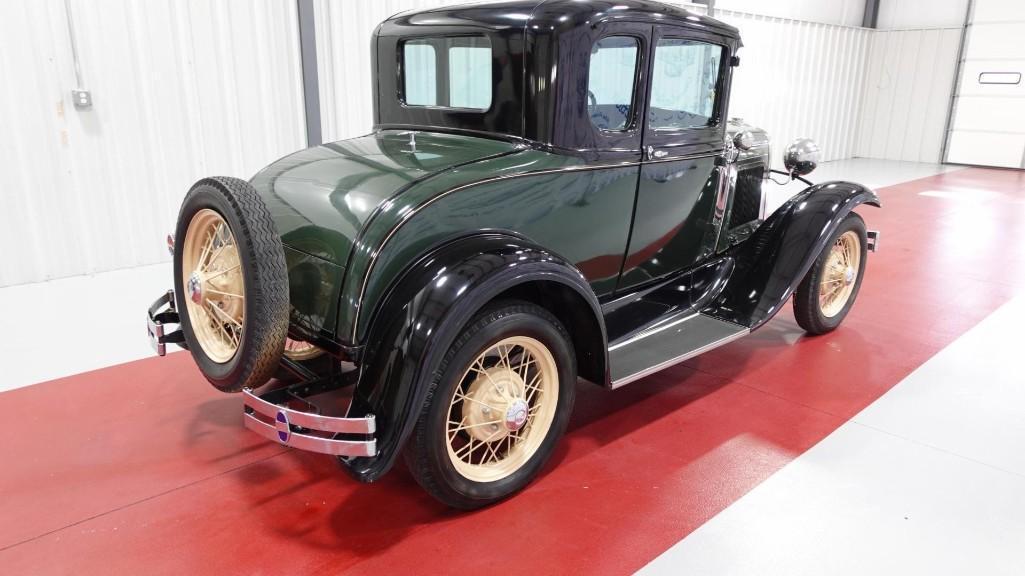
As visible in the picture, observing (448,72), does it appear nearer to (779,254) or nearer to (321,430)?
(321,430)

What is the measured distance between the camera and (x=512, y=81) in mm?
2797

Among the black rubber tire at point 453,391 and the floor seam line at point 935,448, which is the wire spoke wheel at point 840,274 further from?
the black rubber tire at point 453,391

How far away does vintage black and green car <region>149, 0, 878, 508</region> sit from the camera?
2.26m

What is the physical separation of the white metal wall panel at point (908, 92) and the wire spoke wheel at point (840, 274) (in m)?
11.2

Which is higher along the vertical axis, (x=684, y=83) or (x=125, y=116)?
(x=684, y=83)

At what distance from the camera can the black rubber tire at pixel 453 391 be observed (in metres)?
2.25

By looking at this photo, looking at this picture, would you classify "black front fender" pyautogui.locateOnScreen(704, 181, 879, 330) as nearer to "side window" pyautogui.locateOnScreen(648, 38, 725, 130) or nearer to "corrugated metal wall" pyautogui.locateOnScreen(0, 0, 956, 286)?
"side window" pyautogui.locateOnScreen(648, 38, 725, 130)

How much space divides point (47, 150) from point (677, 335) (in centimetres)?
465

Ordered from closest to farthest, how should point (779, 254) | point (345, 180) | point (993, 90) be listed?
1. point (345, 180)
2. point (779, 254)
3. point (993, 90)

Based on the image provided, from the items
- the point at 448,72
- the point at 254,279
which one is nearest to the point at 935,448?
the point at 448,72

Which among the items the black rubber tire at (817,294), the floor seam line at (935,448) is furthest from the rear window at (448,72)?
the floor seam line at (935,448)

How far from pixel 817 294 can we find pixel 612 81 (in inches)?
80.7

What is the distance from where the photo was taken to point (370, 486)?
8.72ft

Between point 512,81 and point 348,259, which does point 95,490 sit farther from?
point 512,81
